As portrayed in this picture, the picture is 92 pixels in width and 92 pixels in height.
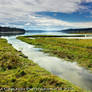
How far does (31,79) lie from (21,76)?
64.8 inches

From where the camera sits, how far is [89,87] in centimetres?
1059

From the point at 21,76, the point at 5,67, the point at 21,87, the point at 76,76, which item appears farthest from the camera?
the point at 5,67

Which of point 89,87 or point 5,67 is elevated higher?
point 5,67

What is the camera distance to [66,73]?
47.8 feet

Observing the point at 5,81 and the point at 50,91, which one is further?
the point at 5,81

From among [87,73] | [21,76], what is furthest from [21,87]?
[87,73]

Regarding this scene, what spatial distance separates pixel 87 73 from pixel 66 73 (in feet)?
8.83

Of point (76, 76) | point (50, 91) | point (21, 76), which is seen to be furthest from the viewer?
point (76, 76)

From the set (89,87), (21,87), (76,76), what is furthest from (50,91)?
(76,76)

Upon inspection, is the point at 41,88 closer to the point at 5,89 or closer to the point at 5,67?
the point at 5,89

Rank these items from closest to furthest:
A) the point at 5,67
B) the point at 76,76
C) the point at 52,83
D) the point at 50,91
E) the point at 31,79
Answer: the point at 50,91 → the point at 52,83 → the point at 31,79 → the point at 76,76 → the point at 5,67

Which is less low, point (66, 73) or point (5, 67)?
point (5, 67)

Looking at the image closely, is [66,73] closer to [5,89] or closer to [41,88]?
[41,88]

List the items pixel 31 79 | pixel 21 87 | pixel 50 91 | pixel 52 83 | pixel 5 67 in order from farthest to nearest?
1. pixel 5 67
2. pixel 31 79
3. pixel 52 83
4. pixel 21 87
5. pixel 50 91
